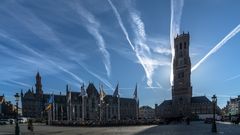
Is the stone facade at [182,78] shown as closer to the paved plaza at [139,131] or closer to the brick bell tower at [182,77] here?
the brick bell tower at [182,77]

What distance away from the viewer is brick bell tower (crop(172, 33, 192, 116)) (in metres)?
181

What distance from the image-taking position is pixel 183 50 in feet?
606

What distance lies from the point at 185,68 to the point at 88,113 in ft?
173

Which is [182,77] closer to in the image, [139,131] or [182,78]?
[182,78]

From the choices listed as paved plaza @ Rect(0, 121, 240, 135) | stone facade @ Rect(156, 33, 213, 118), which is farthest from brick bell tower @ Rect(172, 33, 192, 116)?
paved plaza @ Rect(0, 121, 240, 135)

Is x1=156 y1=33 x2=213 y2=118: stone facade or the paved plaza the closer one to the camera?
the paved plaza

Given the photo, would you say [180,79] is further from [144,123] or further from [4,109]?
→ [144,123]

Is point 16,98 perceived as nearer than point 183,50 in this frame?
Yes

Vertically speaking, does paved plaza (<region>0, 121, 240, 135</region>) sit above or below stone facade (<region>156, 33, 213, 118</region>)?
below

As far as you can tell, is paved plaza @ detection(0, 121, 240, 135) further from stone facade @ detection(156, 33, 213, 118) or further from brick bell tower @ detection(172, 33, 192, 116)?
stone facade @ detection(156, 33, 213, 118)

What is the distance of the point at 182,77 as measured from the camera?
7229 inches

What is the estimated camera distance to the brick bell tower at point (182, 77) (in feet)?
595

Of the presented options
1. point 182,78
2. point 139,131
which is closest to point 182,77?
point 182,78

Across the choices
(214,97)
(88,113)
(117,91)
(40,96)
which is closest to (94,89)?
(88,113)
